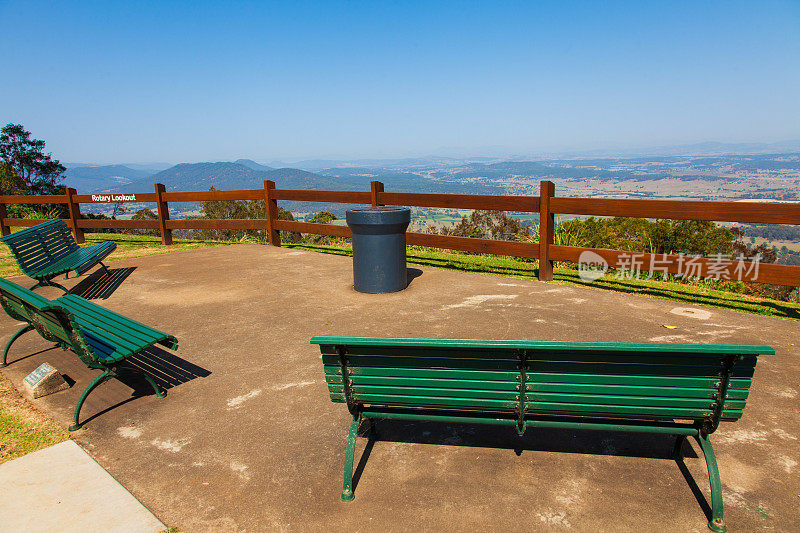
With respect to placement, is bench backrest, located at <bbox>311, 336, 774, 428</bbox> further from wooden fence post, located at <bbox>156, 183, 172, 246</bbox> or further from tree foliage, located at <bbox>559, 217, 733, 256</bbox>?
wooden fence post, located at <bbox>156, 183, 172, 246</bbox>

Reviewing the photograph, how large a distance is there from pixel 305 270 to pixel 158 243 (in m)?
6.58

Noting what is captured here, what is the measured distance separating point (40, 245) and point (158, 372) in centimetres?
424

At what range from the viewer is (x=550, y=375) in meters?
2.35

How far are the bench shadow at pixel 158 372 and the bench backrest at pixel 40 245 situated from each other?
3158 mm

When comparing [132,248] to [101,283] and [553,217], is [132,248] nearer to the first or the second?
[101,283]

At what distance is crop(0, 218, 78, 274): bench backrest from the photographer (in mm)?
6344

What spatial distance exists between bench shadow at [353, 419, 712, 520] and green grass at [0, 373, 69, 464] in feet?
7.12

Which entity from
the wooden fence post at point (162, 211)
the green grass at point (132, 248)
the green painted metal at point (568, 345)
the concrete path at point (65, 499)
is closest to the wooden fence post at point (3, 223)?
the green grass at point (132, 248)

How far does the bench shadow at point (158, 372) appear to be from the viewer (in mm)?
3993

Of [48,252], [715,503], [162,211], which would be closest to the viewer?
[715,503]

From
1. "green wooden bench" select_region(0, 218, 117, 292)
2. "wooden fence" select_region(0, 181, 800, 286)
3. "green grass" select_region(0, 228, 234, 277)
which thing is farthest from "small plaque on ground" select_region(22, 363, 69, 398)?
"green grass" select_region(0, 228, 234, 277)

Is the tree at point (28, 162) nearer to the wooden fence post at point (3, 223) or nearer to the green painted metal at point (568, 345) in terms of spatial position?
the wooden fence post at point (3, 223)

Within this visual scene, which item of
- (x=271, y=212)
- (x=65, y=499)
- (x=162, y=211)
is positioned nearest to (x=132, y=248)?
(x=162, y=211)

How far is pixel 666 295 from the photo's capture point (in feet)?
22.0
